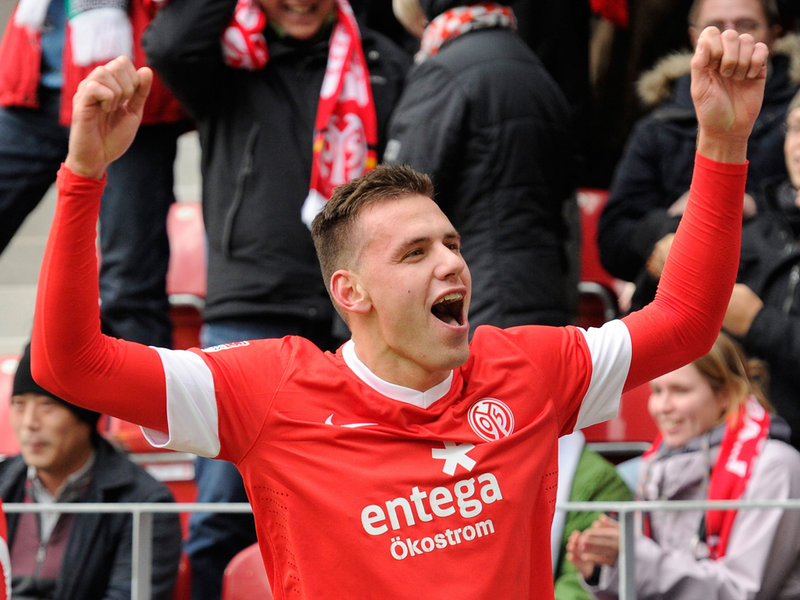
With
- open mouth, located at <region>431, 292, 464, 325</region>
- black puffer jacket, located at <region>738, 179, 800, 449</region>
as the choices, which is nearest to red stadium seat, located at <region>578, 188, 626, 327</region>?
black puffer jacket, located at <region>738, 179, 800, 449</region>

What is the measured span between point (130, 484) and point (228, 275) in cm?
68

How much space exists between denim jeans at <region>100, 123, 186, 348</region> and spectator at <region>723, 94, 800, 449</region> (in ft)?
5.96

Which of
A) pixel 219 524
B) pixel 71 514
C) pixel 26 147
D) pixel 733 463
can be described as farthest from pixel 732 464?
pixel 26 147

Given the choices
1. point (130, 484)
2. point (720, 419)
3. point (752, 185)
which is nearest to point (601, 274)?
point (752, 185)

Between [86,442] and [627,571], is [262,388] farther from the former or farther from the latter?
[86,442]

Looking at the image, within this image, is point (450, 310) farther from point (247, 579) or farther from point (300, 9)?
point (300, 9)

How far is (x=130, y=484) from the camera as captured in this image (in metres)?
3.82

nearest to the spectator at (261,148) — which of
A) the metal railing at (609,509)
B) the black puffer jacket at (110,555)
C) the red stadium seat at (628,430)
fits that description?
the black puffer jacket at (110,555)

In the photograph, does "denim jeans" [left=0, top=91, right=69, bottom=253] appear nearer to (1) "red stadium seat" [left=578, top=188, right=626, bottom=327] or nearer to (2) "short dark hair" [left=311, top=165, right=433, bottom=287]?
(2) "short dark hair" [left=311, top=165, right=433, bottom=287]

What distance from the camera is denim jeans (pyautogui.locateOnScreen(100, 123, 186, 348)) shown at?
4191mm

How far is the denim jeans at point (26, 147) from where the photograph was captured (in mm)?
4184

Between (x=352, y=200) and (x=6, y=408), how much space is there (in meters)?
2.89

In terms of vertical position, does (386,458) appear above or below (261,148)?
above

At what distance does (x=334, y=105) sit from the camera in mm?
3945
